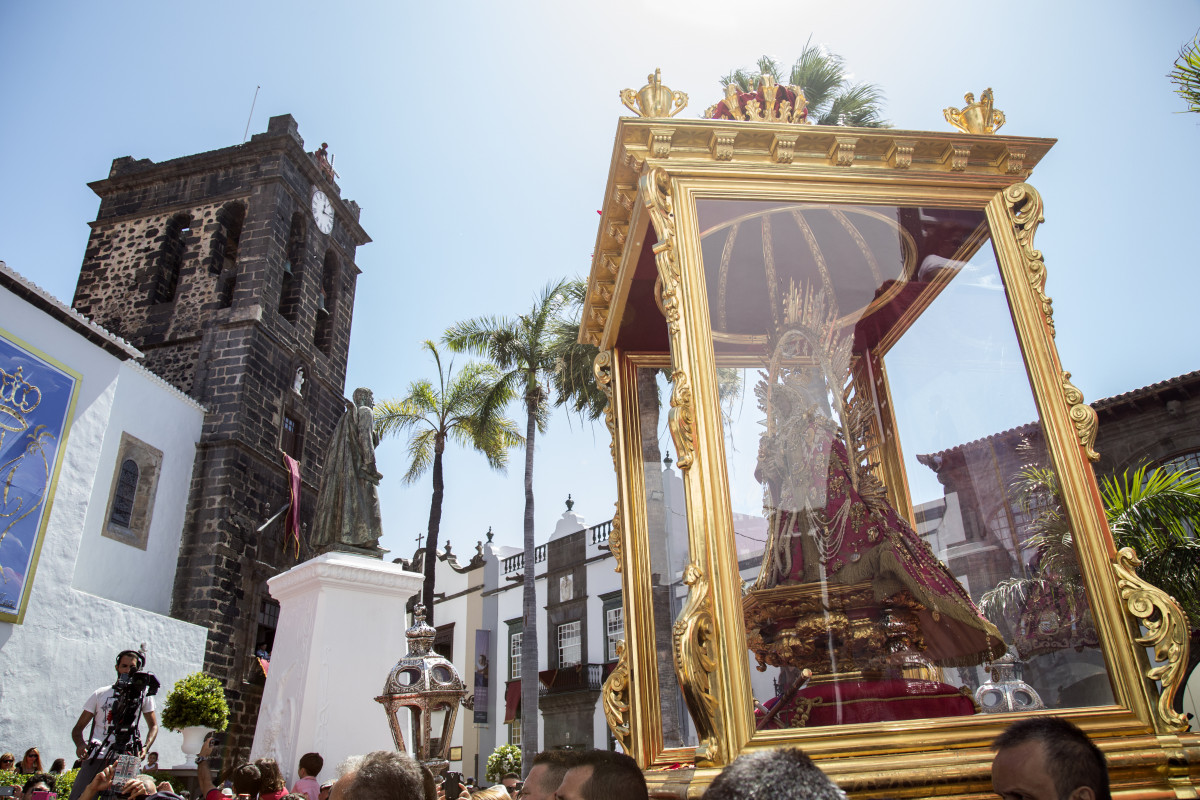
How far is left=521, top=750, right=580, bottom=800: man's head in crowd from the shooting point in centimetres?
291

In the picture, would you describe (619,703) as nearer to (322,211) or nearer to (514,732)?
(322,211)

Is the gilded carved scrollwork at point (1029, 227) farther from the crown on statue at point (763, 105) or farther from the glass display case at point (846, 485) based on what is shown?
the crown on statue at point (763, 105)

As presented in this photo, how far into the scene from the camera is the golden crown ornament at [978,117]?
398 centimetres

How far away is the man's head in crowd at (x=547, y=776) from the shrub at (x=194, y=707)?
40.9 ft

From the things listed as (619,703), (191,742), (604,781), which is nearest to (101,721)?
(619,703)

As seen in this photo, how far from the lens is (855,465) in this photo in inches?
171

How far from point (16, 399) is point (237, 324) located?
881 centimetres

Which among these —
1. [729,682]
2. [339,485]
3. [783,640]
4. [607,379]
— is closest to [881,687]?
[783,640]

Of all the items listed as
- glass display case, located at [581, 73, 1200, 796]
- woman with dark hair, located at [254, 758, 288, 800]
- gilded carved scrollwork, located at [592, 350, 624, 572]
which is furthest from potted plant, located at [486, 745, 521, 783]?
glass display case, located at [581, 73, 1200, 796]

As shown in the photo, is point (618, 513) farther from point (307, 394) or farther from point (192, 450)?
point (307, 394)

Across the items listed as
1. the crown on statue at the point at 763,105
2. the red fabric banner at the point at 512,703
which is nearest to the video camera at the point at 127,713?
the crown on statue at the point at 763,105

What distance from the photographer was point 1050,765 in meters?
2.20

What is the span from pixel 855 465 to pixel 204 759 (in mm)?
5030

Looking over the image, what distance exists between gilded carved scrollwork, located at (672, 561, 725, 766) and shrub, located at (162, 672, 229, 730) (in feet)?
42.7
